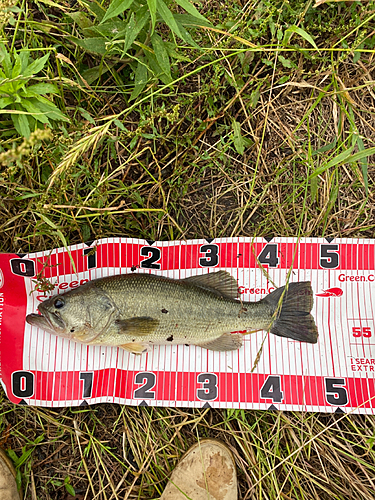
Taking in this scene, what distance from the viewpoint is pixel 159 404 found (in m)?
3.26

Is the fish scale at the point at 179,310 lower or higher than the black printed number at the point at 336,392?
Result: higher

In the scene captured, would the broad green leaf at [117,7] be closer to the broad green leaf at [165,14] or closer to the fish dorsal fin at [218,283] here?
the broad green leaf at [165,14]

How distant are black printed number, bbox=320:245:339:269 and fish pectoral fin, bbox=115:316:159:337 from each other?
165 cm

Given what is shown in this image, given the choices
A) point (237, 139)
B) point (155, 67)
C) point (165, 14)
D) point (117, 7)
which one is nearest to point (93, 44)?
point (155, 67)

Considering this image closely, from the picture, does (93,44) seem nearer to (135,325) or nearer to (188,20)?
(188,20)

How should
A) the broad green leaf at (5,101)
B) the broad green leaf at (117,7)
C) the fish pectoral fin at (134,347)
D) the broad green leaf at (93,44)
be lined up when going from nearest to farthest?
1. the broad green leaf at (117,7)
2. the broad green leaf at (5,101)
3. the broad green leaf at (93,44)
4. the fish pectoral fin at (134,347)

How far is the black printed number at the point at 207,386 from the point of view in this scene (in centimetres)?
327

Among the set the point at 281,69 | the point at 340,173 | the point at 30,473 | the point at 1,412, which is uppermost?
the point at 281,69

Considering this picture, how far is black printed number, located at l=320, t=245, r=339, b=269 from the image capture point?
3.35 meters

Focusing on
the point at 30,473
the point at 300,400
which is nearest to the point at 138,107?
the point at 300,400

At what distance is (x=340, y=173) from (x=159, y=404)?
2.70 m

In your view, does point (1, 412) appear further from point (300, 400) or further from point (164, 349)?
point (300, 400)

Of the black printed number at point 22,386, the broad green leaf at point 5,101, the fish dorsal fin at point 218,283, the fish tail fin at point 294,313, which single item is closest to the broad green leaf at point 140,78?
the broad green leaf at point 5,101

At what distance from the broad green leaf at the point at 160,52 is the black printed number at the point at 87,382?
2.68m
